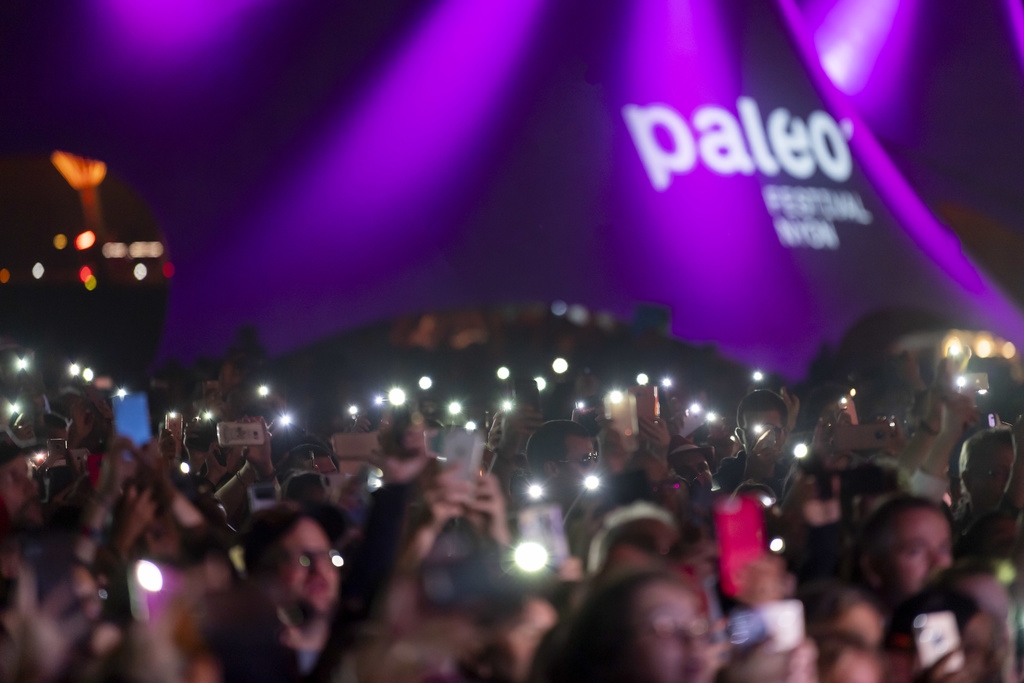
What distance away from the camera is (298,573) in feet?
11.1

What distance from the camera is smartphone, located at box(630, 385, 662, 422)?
7.38 m

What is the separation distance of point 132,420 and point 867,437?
3535mm

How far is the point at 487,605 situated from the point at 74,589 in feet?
3.22

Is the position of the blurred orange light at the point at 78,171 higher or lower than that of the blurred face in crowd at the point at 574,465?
higher

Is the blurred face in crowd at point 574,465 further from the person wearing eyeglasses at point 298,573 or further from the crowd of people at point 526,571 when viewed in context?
the person wearing eyeglasses at point 298,573

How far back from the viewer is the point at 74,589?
3.11m

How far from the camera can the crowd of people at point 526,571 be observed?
8.38 ft

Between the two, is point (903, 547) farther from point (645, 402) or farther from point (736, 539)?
point (645, 402)

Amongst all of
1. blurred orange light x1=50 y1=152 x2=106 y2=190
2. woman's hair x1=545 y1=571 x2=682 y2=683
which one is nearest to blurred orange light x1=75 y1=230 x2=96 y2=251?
blurred orange light x1=50 y1=152 x2=106 y2=190

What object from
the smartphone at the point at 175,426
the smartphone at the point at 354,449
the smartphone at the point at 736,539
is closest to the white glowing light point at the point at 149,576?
the smartphone at the point at 736,539

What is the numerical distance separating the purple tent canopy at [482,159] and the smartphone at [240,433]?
20.0 feet

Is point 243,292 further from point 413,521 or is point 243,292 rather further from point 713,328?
point 413,521

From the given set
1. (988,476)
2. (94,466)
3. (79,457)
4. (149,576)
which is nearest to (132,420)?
(149,576)

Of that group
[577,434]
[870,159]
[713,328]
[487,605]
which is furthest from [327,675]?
[870,159]
